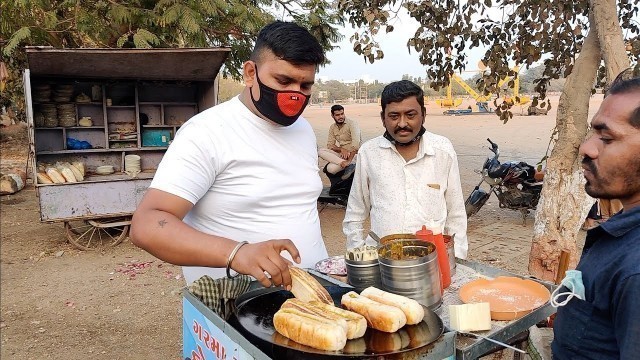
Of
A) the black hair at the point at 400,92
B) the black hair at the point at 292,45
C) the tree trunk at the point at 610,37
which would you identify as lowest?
the black hair at the point at 400,92

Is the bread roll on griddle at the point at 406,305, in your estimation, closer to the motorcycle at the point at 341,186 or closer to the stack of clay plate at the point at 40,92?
the motorcycle at the point at 341,186

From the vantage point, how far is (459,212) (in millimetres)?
2848

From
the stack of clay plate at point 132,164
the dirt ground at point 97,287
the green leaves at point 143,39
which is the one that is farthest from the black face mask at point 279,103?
the stack of clay plate at point 132,164

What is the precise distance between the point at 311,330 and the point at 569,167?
11.7ft

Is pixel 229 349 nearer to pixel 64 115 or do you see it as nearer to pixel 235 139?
pixel 235 139

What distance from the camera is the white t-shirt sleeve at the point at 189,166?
4.98 ft

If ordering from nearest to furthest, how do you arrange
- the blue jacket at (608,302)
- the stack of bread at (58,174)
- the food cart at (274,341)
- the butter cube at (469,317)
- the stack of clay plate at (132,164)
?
the blue jacket at (608,302) → the food cart at (274,341) → the butter cube at (469,317) → the stack of bread at (58,174) → the stack of clay plate at (132,164)

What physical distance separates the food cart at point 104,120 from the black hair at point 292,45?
4.67 m

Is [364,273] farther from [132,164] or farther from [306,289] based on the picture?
[132,164]

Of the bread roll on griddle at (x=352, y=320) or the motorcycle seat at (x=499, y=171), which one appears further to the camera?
the motorcycle seat at (x=499, y=171)

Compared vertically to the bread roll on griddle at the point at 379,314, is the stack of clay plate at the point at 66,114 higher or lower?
higher

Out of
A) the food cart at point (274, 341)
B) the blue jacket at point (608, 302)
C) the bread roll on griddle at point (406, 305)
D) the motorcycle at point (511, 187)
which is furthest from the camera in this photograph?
the motorcycle at point (511, 187)

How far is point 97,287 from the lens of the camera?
209 inches

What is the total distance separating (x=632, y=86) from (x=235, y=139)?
1.23 m
